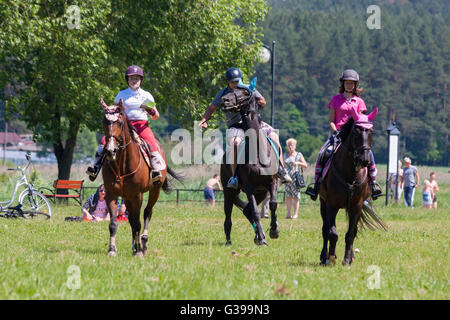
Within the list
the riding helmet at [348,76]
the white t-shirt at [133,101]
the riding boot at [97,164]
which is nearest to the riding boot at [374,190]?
the riding helmet at [348,76]

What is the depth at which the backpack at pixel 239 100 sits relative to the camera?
39.0 feet

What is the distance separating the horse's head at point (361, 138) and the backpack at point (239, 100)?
2667 millimetres

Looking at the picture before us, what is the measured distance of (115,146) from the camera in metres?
10.2

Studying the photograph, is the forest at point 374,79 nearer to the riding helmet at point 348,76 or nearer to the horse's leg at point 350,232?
the riding helmet at point 348,76

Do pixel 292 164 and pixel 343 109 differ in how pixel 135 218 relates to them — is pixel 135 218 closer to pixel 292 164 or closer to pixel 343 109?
pixel 343 109

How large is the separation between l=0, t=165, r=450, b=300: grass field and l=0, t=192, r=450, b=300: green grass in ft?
0.04

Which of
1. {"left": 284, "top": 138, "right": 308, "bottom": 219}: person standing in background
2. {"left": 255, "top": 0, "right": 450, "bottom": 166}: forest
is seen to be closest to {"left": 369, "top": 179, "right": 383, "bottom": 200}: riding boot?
{"left": 284, "top": 138, "right": 308, "bottom": 219}: person standing in background

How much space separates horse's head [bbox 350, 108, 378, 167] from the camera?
950 centimetres

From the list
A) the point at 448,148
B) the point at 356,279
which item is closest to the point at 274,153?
the point at 356,279

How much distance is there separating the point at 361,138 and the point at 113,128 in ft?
11.8

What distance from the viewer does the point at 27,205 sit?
18.7 meters

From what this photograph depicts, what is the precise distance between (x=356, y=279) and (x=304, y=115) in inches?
4544

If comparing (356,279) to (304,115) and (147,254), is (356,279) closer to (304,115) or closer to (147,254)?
(147,254)

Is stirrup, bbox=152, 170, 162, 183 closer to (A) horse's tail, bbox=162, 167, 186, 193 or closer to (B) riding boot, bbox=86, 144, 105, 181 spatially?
(B) riding boot, bbox=86, 144, 105, 181
